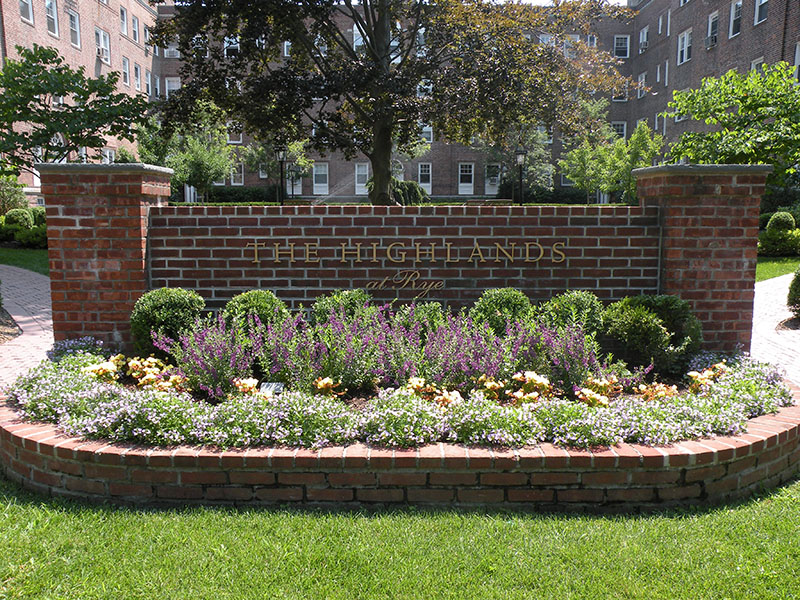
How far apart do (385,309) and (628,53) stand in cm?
4258

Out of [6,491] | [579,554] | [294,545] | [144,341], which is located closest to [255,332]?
[144,341]

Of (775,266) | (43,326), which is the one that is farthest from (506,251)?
(775,266)

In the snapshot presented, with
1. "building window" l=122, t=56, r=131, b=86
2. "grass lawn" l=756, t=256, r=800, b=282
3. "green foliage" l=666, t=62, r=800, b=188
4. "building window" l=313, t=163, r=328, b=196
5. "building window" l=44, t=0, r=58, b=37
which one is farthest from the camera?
"building window" l=313, t=163, r=328, b=196

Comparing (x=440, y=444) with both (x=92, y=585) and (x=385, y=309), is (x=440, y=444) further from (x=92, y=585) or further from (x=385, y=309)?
(x=385, y=309)

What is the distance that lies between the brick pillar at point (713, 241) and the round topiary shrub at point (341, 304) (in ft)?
8.58

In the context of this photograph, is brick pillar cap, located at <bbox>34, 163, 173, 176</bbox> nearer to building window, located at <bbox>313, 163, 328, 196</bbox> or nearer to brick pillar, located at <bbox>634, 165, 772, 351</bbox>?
Result: brick pillar, located at <bbox>634, 165, 772, 351</bbox>

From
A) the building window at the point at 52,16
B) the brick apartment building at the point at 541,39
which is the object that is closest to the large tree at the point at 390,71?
the brick apartment building at the point at 541,39

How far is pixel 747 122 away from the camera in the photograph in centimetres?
1156

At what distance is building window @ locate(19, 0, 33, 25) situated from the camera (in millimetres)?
26913

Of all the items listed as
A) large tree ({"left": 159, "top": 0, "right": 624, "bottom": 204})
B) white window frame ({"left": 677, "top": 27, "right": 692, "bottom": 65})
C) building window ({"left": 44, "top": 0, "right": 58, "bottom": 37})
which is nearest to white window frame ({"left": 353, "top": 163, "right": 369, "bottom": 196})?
building window ({"left": 44, "top": 0, "right": 58, "bottom": 37})

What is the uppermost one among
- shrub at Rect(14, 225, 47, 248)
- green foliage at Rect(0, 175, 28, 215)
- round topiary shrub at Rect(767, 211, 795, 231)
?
green foliage at Rect(0, 175, 28, 215)

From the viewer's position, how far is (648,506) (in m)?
3.37

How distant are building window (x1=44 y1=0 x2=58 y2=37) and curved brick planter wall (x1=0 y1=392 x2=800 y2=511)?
108 ft

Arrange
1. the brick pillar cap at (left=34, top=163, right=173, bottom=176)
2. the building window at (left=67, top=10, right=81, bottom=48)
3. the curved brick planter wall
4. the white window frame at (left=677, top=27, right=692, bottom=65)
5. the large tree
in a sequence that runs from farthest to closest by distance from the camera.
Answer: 1. the white window frame at (left=677, top=27, right=692, bottom=65)
2. the building window at (left=67, top=10, right=81, bottom=48)
3. the large tree
4. the brick pillar cap at (left=34, top=163, right=173, bottom=176)
5. the curved brick planter wall
